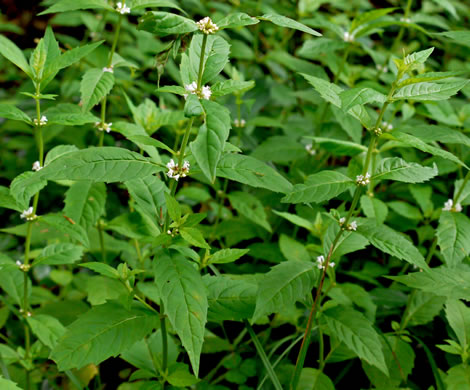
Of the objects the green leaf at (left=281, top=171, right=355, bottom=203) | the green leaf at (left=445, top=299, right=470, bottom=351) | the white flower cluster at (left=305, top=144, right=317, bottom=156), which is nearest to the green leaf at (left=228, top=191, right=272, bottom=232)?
the white flower cluster at (left=305, top=144, right=317, bottom=156)

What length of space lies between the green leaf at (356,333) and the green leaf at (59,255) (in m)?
1.18

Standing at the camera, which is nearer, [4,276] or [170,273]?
[170,273]

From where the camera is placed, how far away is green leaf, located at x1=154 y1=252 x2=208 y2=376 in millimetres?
1379

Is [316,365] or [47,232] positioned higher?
[47,232]

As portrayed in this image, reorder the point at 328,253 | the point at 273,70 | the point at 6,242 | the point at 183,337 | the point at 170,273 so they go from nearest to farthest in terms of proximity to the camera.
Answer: the point at 183,337, the point at 170,273, the point at 328,253, the point at 6,242, the point at 273,70

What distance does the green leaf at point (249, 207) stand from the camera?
105 inches

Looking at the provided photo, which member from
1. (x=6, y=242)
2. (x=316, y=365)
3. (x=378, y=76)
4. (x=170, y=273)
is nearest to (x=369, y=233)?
(x=170, y=273)

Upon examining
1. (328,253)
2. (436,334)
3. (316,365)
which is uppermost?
(328,253)

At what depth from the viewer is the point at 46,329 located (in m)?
1.99

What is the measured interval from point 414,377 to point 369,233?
117 cm

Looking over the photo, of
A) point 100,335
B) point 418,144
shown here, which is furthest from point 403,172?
point 100,335

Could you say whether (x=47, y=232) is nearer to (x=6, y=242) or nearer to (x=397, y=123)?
(x=6, y=242)

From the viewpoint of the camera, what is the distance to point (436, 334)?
98.3 inches

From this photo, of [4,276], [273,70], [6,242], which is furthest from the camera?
[273,70]
